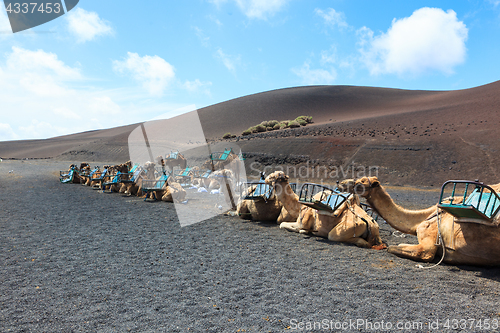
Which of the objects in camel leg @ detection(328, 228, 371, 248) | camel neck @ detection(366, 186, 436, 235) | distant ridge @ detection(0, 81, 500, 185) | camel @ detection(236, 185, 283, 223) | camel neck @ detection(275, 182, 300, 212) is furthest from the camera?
distant ridge @ detection(0, 81, 500, 185)

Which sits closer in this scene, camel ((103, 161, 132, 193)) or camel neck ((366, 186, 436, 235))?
camel neck ((366, 186, 436, 235))

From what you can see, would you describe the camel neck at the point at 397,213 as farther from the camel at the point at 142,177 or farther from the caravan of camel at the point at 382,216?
the camel at the point at 142,177

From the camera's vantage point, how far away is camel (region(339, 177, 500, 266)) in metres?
5.29

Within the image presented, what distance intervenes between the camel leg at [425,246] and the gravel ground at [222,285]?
0.19m

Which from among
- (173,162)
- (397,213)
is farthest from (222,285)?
(173,162)

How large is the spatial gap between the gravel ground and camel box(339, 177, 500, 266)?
9.4 inches

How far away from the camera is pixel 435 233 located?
6.05m

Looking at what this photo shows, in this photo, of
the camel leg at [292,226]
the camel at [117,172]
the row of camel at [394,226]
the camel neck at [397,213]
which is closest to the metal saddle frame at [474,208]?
the row of camel at [394,226]

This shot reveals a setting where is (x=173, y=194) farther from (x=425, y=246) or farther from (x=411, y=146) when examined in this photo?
(x=411, y=146)

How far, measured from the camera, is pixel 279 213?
10438 mm

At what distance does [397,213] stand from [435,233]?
923 mm

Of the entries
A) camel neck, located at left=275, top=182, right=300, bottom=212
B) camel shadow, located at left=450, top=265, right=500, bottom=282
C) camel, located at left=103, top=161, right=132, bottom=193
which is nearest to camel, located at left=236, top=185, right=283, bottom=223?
camel neck, located at left=275, top=182, right=300, bottom=212

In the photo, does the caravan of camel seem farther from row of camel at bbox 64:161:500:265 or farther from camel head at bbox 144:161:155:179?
camel head at bbox 144:161:155:179

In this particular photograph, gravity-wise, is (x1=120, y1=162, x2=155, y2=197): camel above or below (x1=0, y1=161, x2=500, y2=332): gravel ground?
above
